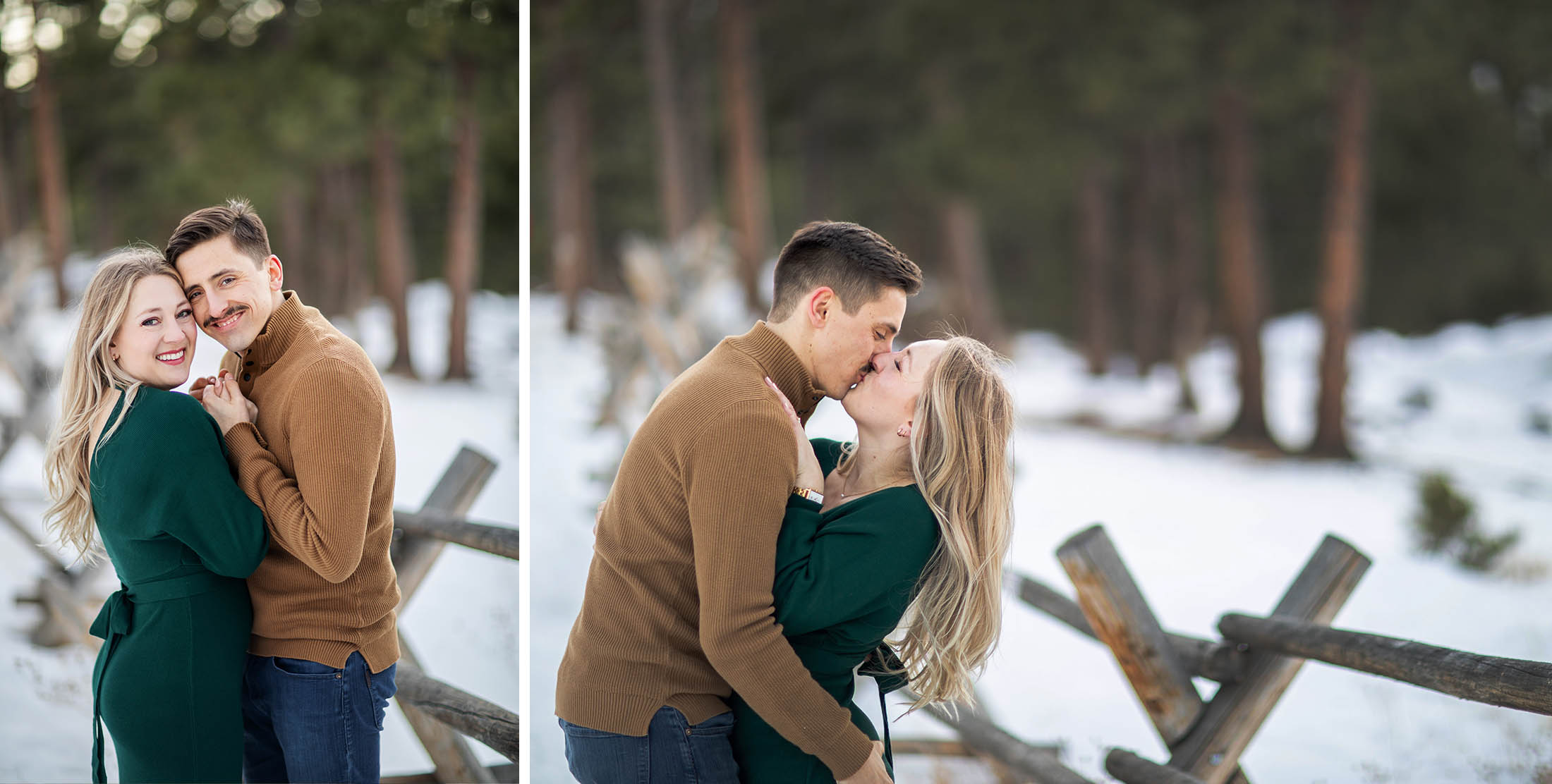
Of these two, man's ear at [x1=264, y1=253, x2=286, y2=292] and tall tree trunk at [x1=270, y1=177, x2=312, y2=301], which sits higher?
tall tree trunk at [x1=270, y1=177, x2=312, y2=301]

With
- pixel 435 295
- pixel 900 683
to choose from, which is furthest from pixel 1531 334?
pixel 900 683

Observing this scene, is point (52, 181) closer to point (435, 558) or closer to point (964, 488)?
point (435, 558)

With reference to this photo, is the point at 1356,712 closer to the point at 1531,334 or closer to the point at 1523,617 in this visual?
the point at 1523,617

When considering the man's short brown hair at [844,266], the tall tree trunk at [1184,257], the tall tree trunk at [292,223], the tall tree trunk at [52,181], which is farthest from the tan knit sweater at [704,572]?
the tall tree trunk at [1184,257]

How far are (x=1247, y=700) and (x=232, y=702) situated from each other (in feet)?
8.80

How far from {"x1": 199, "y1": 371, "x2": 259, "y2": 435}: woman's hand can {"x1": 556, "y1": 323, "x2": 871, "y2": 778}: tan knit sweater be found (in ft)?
2.40

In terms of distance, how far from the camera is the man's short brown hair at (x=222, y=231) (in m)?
2.29

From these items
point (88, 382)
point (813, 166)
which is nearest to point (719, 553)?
point (88, 382)

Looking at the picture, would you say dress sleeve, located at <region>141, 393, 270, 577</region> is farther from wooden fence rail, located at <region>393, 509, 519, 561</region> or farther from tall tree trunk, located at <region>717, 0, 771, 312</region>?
tall tree trunk, located at <region>717, 0, 771, 312</region>

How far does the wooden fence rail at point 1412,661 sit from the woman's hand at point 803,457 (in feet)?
5.37

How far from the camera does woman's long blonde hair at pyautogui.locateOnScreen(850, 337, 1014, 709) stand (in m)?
2.02

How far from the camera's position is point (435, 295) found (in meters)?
7.51

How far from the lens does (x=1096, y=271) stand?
1694cm

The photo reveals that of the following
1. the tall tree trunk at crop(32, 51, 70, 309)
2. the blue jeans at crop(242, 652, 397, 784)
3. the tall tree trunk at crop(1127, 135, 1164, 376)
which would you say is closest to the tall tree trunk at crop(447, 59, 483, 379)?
the tall tree trunk at crop(32, 51, 70, 309)
